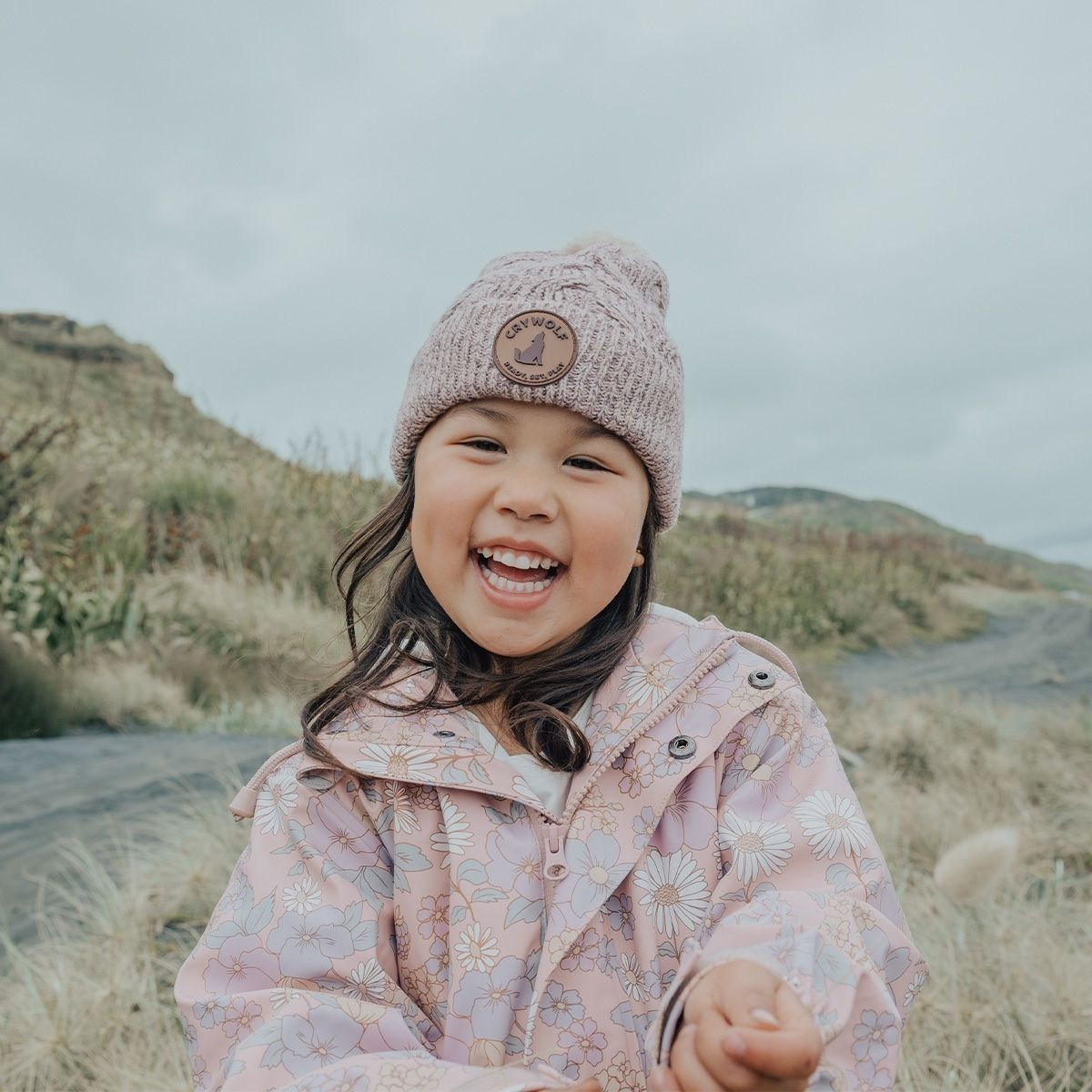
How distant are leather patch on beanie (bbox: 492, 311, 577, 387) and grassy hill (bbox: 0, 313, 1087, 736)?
23.9 inches

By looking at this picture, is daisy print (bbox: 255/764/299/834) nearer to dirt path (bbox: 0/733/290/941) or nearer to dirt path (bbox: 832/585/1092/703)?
dirt path (bbox: 0/733/290/941)

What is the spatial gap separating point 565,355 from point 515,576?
0.42m

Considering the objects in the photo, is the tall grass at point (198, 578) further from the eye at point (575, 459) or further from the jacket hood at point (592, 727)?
the eye at point (575, 459)

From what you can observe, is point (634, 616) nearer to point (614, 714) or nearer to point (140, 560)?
point (614, 714)

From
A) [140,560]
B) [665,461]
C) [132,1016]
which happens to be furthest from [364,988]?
[140,560]

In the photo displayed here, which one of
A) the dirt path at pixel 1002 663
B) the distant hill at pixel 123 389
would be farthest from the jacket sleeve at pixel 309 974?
the distant hill at pixel 123 389

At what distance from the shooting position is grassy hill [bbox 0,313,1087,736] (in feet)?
17.6

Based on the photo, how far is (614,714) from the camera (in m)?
1.74

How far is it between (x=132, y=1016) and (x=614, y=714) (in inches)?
71.5

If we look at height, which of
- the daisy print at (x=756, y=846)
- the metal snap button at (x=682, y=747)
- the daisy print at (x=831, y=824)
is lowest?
the daisy print at (x=756, y=846)

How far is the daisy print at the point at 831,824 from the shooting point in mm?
1514

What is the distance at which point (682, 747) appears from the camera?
5.41 ft

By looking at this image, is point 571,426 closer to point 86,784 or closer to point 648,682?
point 648,682

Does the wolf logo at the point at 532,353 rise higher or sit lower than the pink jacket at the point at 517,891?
higher
